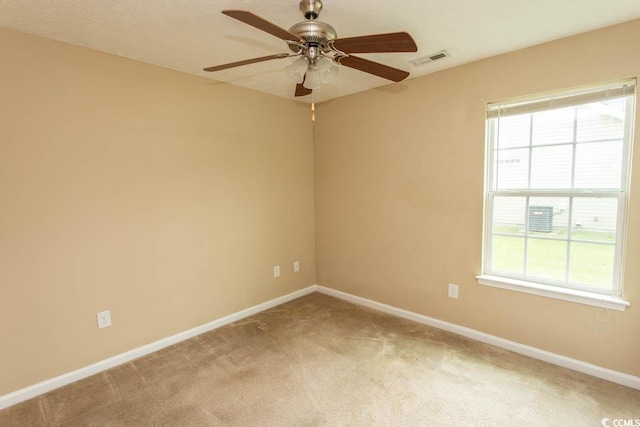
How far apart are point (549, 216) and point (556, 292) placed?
0.56m

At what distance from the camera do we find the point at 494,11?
6.00ft

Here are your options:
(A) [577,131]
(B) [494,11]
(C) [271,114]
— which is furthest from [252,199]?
(A) [577,131]

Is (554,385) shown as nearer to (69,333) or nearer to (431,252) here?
(431,252)

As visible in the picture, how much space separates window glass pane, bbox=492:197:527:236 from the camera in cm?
250

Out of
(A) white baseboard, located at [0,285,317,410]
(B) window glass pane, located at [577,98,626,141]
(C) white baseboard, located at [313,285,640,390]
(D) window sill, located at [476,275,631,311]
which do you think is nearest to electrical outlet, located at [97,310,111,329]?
(A) white baseboard, located at [0,285,317,410]

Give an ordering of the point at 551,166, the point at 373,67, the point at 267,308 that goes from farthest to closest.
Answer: the point at 267,308
the point at 551,166
the point at 373,67

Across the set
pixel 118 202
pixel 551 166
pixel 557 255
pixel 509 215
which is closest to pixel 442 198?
pixel 509 215

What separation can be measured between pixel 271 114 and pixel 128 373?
268 centimetres

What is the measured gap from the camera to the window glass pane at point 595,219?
2.12m

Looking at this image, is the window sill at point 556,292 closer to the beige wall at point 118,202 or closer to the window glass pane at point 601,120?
the window glass pane at point 601,120

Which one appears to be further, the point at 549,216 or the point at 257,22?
the point at 549,216

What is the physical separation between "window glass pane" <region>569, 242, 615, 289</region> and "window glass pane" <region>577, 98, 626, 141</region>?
2.48 ft

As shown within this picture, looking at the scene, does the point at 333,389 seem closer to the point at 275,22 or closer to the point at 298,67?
the point at 298,67

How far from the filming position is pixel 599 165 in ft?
7.04
